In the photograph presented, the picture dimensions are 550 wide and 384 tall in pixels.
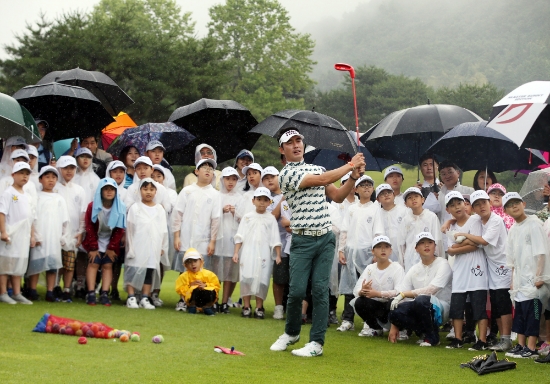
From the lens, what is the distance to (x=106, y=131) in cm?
1466

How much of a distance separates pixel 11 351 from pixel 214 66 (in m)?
30.6

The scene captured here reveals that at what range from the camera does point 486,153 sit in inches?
403

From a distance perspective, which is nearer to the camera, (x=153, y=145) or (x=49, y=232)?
(x=49, y=232)

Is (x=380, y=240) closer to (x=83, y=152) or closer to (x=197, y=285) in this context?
(x=197, y=285)

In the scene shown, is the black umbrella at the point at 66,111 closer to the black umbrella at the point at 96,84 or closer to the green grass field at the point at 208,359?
the black umbrella at the point at 96,84

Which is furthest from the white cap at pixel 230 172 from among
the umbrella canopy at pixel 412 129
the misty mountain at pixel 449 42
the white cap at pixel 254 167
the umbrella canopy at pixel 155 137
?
the misty mountain at pixel 449 42

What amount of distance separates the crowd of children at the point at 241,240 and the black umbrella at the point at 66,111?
0.75m

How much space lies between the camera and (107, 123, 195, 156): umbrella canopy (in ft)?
39.3

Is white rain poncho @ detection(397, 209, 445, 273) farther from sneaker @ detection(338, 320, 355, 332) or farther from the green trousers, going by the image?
the green trousers

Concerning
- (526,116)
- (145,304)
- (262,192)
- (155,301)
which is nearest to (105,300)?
(145,304)

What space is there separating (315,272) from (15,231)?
15.3 feet

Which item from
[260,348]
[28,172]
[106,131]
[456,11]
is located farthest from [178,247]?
[456,11]

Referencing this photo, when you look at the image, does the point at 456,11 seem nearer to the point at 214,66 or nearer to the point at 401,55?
the point at 401,55

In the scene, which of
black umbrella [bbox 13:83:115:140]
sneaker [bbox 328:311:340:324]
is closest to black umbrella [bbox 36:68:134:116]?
black umbrella [bbox 13:83:115:140]
